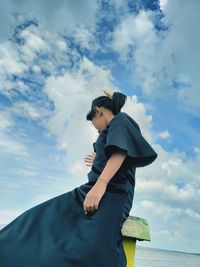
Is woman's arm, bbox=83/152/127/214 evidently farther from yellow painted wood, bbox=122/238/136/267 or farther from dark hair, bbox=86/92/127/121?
dark hair, bbox=86/92/127/121

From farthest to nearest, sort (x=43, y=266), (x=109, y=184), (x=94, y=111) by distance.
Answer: (x=94, y=111) < (x=109, y=184) < (x=43, y=266)

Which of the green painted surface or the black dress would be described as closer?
the black dress

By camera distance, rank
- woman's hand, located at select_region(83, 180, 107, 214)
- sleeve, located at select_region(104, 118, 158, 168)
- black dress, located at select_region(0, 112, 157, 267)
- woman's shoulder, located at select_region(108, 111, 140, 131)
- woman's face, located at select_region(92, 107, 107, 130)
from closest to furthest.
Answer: black dress, located at select_region(0, 112, 157, 267), woman's hand, located at select_region(83, 180, 107, 214), sleeve, located at select_region(104, 118, 158, 168), woman's shoulder, located at select_region(108, 111, 140, 131), woman's face, located at select_region(92, 107, 107, 130)

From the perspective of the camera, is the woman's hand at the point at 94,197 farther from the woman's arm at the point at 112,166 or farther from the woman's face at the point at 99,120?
the woman's face at the point at 99,120

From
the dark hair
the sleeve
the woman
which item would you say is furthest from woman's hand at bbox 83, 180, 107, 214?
the dark hair

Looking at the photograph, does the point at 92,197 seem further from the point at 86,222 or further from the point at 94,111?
the point at 94,111

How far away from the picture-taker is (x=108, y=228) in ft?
8.16

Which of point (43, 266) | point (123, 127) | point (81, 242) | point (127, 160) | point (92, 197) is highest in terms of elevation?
point (123, 127)

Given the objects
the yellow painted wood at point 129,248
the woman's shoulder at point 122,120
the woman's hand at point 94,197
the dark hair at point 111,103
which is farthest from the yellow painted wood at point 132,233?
the dark hair at point 111,103

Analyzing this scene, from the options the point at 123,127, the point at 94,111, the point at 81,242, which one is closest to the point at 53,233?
the point at 81,242

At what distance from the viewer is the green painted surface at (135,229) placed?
8.89 ft

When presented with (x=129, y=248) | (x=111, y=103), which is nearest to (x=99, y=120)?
(x=111, y=103)

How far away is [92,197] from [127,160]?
460mm

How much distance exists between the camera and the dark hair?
3.23 metres
